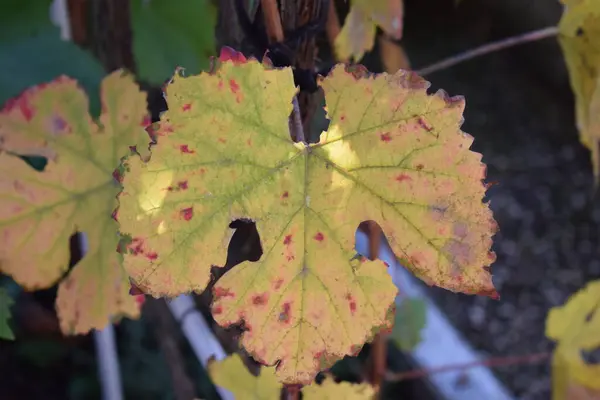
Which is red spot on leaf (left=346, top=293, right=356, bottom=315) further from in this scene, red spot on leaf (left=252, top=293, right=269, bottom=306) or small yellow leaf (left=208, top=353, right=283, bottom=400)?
small yellow leaf (left=208, top=353, right=283, bottom=400)

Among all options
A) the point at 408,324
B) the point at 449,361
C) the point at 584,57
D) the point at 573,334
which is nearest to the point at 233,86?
the point at 584,57

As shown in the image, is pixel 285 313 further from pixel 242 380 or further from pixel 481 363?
pixel 481 363

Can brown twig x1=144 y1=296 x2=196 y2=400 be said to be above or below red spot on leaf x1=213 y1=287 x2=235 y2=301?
above

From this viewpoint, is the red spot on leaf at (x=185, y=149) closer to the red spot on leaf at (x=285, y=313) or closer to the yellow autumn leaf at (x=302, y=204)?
Answer: the yellow autumn leaf at (x=302, y=204)

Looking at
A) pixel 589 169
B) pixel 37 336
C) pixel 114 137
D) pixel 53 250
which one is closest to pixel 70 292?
pixel 53 250

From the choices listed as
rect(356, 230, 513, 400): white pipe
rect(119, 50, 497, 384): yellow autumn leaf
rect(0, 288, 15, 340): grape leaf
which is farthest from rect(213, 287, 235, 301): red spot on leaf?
rect(356, 230, 513, 400): white pipe

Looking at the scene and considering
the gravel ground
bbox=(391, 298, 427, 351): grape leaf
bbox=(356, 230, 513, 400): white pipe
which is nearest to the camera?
bbox=(391, 298, 427, 351): grape leaf

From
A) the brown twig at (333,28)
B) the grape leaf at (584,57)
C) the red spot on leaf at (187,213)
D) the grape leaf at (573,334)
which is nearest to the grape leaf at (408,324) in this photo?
the grape leaf at (573,334)
